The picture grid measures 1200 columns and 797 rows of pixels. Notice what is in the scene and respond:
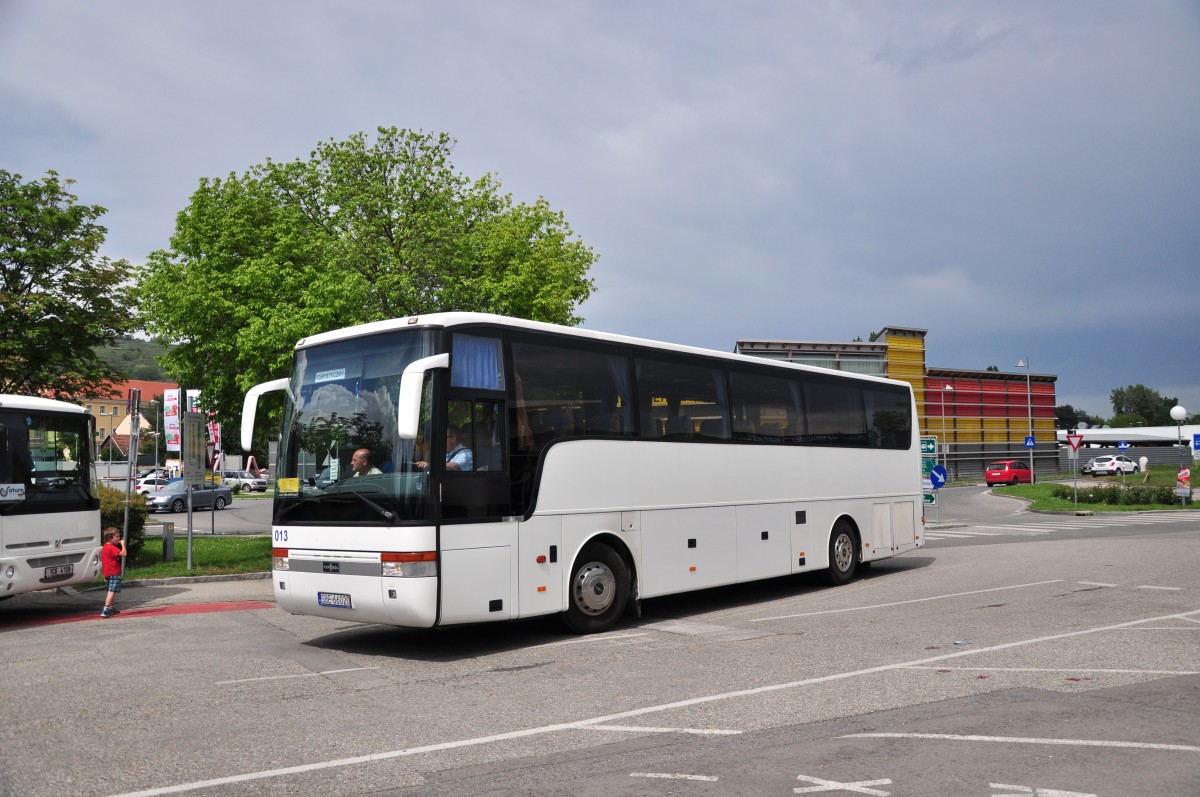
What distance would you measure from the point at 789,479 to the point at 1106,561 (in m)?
7.31

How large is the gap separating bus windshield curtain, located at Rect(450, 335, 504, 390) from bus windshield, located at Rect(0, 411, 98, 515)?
6783mm

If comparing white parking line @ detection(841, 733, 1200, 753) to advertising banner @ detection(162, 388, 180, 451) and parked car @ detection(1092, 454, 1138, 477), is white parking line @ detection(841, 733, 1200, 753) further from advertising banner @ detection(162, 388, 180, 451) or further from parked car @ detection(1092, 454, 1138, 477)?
parked car @ detection(1092, 454, 1138, 477)

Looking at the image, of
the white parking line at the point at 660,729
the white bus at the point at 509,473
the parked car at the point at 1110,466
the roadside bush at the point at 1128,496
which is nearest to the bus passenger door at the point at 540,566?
the white bus at the point at 509,473

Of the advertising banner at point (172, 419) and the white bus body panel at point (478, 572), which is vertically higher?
the advertising banner at point (172, 419)

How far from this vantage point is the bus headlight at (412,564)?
9.21 meters

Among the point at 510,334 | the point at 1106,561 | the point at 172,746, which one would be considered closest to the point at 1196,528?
the point at 1106,561

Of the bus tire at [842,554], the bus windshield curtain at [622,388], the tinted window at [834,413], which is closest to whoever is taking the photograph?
the bus windshield curtain at [622,388]

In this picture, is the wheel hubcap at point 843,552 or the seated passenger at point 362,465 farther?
the wheel hubcap at point 843,552

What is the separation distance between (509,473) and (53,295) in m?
20.0

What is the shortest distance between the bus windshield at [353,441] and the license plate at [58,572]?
4.59 m

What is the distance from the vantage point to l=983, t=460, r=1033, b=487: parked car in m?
55.7

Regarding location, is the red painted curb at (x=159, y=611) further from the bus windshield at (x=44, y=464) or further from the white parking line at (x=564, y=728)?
the white parking line at (x=564, y=728)

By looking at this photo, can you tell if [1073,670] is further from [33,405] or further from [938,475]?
[938,475]

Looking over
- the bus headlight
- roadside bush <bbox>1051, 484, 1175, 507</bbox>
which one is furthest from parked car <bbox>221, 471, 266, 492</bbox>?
the bus headlight
